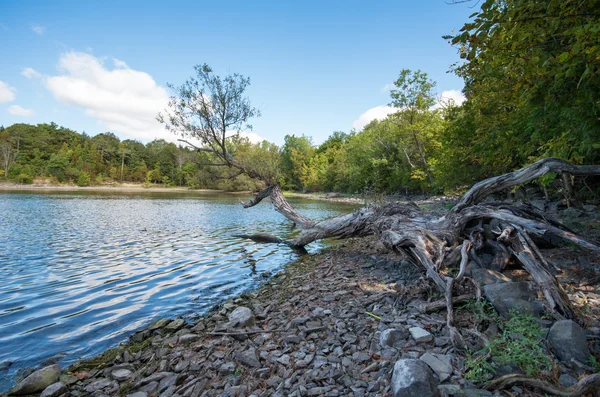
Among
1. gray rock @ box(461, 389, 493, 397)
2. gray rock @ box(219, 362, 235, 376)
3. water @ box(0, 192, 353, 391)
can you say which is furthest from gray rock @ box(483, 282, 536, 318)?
water @ box(0, 192, 353, 391)

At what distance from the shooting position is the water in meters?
5.62

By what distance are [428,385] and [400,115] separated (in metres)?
37.9

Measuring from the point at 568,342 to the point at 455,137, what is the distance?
1735 cm

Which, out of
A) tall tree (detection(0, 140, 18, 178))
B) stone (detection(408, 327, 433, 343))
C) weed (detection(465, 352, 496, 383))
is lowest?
stone (detection(408, 327, 433, 343))

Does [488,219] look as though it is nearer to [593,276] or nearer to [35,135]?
[593,276]

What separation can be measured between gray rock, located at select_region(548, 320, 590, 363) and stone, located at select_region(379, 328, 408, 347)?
1.62m

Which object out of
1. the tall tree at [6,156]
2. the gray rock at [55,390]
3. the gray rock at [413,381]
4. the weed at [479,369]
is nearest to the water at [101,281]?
the gray rock at [55,390]

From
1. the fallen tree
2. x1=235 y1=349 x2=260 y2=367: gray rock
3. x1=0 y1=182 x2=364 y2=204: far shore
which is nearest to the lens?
x1=235 y1=349 x2=260 y2=367: gray rock

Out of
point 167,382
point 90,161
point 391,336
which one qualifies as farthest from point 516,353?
point 90,161

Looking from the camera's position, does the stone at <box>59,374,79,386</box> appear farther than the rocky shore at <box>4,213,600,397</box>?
Yes

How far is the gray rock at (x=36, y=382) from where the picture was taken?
392cm

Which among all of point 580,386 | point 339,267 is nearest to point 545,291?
point 580,386

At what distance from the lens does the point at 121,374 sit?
427 cm

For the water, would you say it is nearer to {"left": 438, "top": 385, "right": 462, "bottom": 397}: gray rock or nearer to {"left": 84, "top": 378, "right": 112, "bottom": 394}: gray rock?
{"left": 84, "top": 378, "right": 112, "bottom": 394}: gray rock
